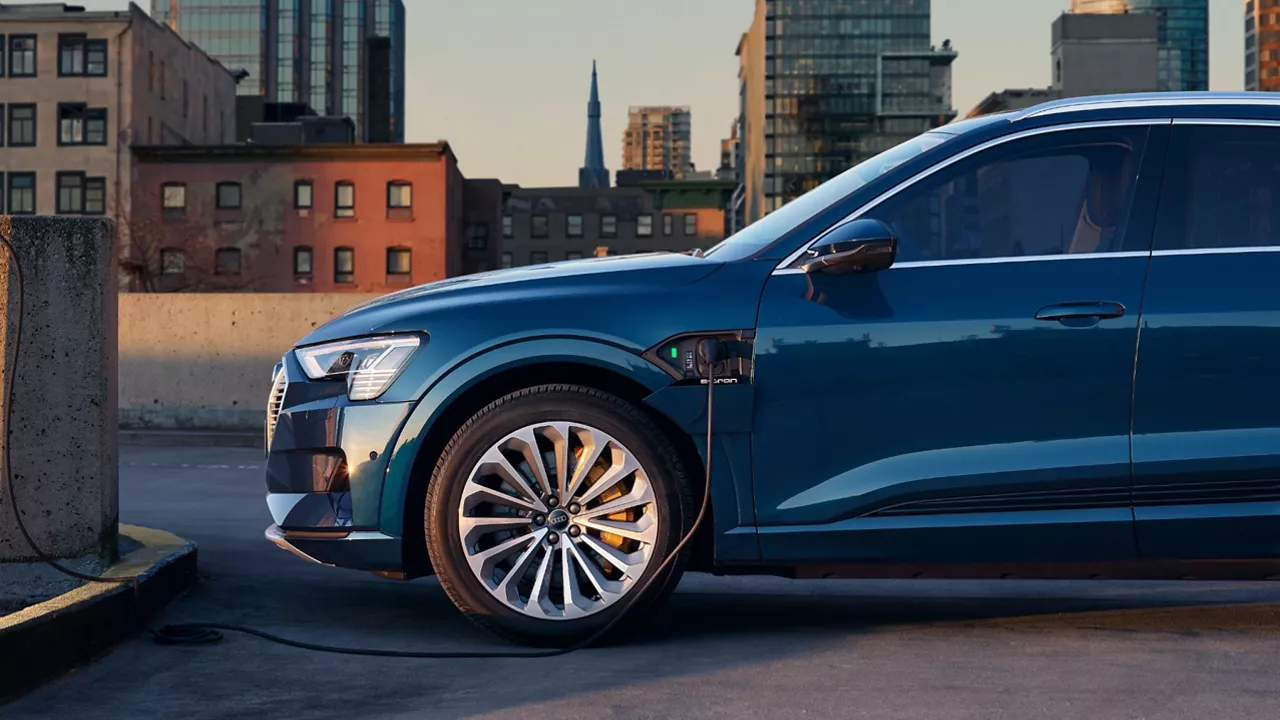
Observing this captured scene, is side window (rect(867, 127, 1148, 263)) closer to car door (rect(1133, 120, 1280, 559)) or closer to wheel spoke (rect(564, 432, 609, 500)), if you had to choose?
car door (rect(1133, 120, 1280, 559))

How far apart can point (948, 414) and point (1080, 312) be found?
0.51 m

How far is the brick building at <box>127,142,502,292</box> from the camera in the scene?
73.4 metres

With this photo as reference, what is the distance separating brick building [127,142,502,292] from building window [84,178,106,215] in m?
1.53

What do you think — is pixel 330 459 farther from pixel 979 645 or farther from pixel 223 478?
pixel 223 478

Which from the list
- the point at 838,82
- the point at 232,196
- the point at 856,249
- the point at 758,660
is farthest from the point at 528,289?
the point at 838,82

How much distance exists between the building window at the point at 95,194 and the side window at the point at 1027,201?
73380 mm

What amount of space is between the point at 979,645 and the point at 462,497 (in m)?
1.69

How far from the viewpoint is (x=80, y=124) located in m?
74.8

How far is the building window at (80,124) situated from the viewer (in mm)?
74188

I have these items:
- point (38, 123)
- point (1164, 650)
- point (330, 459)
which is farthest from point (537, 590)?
point (38, 123)

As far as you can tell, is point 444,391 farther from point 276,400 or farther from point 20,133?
point 20,133

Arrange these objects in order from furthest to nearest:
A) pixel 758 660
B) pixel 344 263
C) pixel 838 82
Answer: pixel 838 82 < pixel 344 263 < pixel 758 660

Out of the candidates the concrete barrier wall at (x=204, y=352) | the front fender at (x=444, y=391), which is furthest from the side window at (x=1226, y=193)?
the concrete barrier wall at (x=204, y=352)

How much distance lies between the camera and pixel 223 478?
13.2 meters
